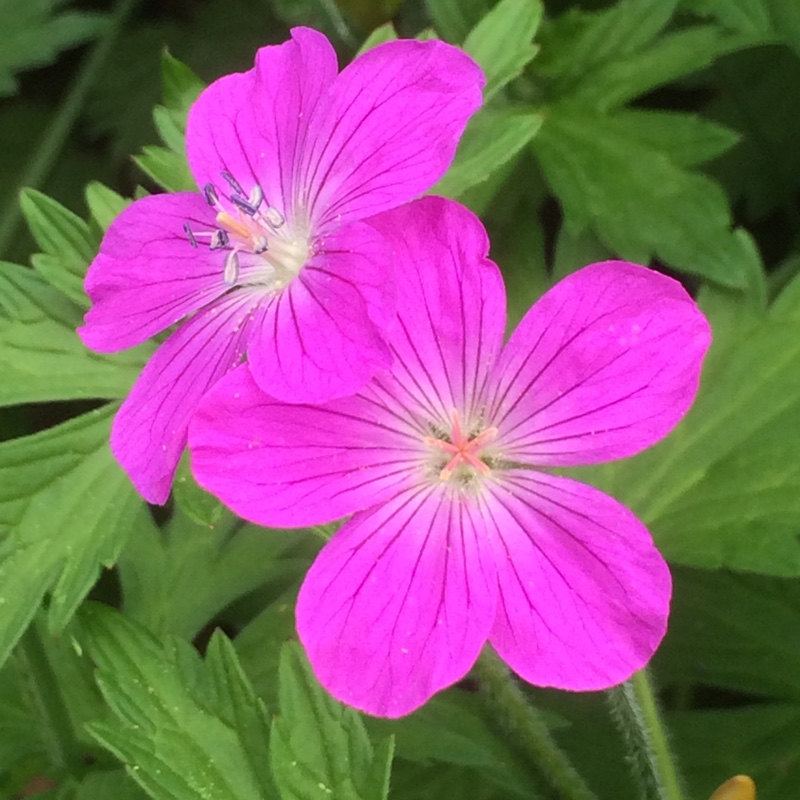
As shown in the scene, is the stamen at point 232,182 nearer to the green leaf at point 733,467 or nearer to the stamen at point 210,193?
the stamen at point 210,193

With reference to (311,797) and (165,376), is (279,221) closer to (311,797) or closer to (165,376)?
(165,376)

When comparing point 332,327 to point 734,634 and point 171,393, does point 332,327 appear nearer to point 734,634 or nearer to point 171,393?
point 171,393

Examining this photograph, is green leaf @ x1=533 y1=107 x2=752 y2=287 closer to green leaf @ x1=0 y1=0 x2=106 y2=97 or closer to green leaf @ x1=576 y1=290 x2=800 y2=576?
green leaf @ x1=576 y1=290 x2=800 y2=576

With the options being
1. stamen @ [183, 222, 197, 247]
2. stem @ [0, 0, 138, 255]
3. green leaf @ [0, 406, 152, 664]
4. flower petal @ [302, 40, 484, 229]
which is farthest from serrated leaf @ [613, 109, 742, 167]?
stem @ [0, 0, 138, 255]

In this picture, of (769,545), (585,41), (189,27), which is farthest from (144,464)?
(189,27)

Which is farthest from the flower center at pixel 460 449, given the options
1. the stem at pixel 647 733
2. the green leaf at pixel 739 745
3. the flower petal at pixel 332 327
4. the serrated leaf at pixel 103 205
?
the green leaf at pixel 739 745

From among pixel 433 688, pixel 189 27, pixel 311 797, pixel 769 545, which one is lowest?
pixel 769 545

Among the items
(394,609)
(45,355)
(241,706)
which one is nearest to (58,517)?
(45,355)
